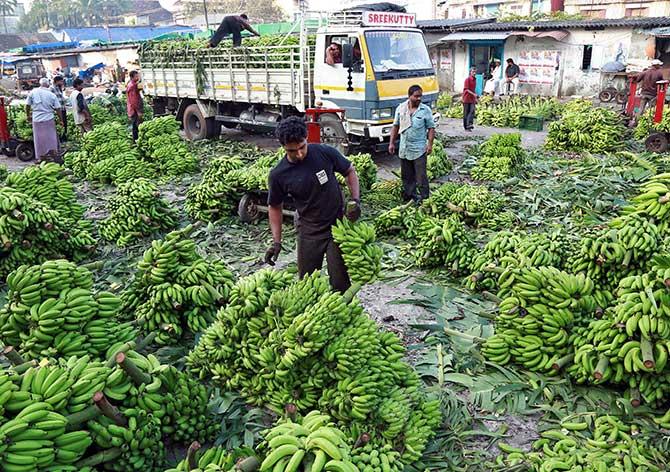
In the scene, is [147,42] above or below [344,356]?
above

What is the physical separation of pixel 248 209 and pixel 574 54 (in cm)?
1889

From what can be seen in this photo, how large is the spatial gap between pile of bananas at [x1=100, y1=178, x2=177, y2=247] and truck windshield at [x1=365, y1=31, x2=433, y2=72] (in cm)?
536

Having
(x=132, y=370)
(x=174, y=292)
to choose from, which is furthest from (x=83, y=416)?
(x=174, y=292)

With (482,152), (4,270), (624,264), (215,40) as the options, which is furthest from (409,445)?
(215,40)

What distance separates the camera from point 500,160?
10617 millimetres

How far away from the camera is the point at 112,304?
4.37 metres

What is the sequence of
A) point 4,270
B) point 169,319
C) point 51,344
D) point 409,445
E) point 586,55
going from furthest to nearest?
point 586,55, point 4,270, point 169,319, point 51,344, point 409,445

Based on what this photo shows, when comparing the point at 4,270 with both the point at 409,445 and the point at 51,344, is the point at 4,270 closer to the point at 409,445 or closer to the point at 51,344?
the point at 51,344

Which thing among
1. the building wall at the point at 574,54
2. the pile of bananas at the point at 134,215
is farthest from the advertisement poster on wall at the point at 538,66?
the pile of bananas at the point at 134,215

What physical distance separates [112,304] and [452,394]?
9.39 feet

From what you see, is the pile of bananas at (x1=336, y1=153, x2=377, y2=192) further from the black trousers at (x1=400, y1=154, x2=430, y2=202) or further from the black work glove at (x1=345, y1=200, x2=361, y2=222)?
the black work glove at (x1=345, y1=200, x2=361, y2=222)

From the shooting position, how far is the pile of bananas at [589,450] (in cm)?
339

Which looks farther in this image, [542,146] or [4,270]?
[542,146]

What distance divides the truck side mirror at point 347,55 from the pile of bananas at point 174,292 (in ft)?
22.2
